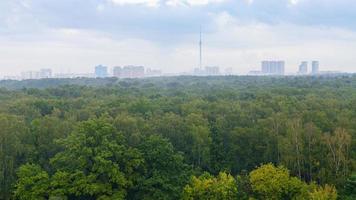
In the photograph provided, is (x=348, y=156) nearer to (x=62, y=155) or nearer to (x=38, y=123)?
(x=62, y=155)

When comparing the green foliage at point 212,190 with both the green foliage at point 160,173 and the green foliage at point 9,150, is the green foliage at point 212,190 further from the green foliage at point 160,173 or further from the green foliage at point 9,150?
the green foliage at point 9,150

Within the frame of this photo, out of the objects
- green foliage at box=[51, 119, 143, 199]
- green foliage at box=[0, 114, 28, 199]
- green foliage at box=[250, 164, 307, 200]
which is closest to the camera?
green foliage at box=[250, 164, 307, 200]

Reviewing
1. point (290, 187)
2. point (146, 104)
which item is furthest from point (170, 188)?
point (146, 104)

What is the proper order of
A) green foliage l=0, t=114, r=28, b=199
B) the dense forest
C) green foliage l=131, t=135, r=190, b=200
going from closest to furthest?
the dense forest < green foliage l=131, t=135, r=190, b=200 < green foliage l=0, t=114, r=28, b=199

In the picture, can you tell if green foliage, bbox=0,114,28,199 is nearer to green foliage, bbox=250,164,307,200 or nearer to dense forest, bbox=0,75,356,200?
dense forest, bbox=0,75,356,200

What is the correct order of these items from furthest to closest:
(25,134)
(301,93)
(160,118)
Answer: (301,93) → (160,118) → (25,134)

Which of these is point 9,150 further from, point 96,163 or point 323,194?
point 323,194

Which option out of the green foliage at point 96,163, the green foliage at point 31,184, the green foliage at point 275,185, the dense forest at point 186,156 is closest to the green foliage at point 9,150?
the dense forest at point 186,156

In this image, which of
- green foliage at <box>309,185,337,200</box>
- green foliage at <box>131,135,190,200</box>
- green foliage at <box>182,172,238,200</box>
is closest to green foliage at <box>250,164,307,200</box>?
green foliage at <box>309,185,337,200</box>
